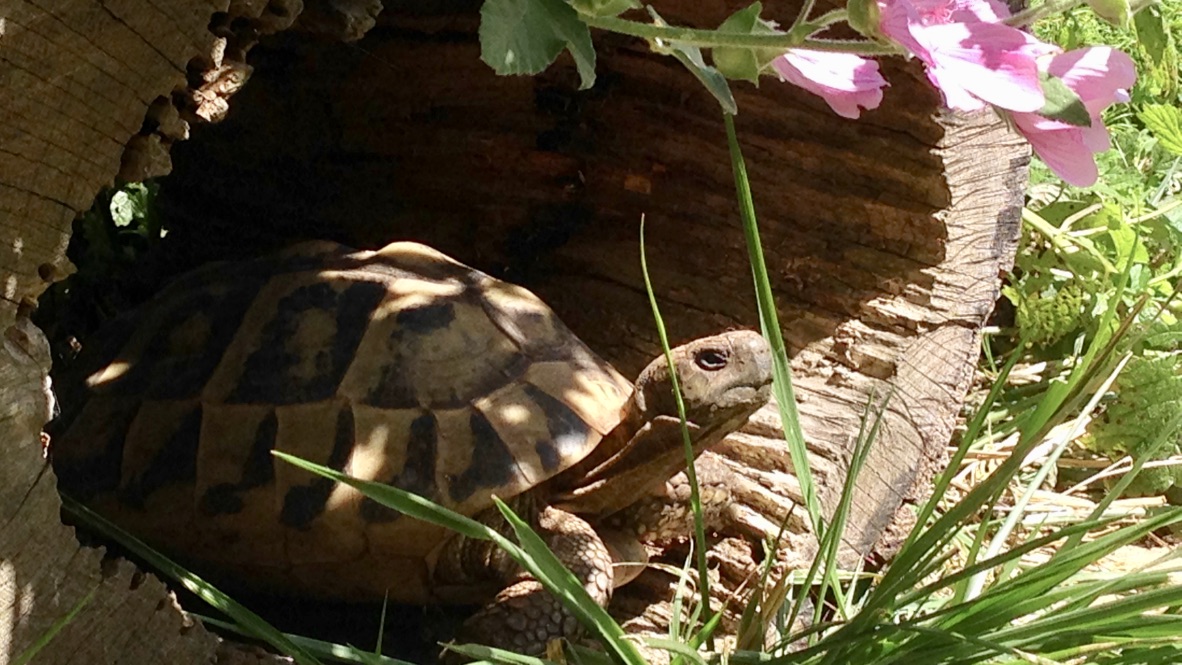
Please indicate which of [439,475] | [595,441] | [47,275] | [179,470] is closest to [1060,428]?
[595,441]

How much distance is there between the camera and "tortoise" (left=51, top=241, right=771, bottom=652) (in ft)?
4.87

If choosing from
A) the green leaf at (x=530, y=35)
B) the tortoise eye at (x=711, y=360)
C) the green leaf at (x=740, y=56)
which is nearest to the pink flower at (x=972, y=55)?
the green leaf at (x=740, y=56)

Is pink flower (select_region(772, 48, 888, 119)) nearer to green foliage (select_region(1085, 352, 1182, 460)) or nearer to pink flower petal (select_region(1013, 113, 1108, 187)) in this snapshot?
pink flower petal (select_region(1013, 113, 1108, 187))

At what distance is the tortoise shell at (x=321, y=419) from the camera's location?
149 centimetres

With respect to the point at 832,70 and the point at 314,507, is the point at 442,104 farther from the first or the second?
the point at 832,70

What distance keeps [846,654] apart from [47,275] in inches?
33.9

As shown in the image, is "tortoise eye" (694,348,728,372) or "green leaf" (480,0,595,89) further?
"tortoise eye" (694,348,728,372)

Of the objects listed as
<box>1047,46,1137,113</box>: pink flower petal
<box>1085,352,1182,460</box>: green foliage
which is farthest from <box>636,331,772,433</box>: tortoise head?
<box>1085,352,1182,460</box>: green foliage

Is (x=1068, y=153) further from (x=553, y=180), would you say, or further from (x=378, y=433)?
(x=553, y=180)

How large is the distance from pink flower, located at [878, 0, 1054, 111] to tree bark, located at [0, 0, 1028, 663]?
2.67ft

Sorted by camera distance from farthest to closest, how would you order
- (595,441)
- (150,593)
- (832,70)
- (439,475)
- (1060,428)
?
(1060,428) < (595,441) < (439,475) < (150,593) < (832,70)

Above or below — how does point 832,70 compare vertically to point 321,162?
Result: above

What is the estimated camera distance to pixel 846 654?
1229 mm

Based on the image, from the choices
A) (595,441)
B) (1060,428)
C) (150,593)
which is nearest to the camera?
(150,593)
